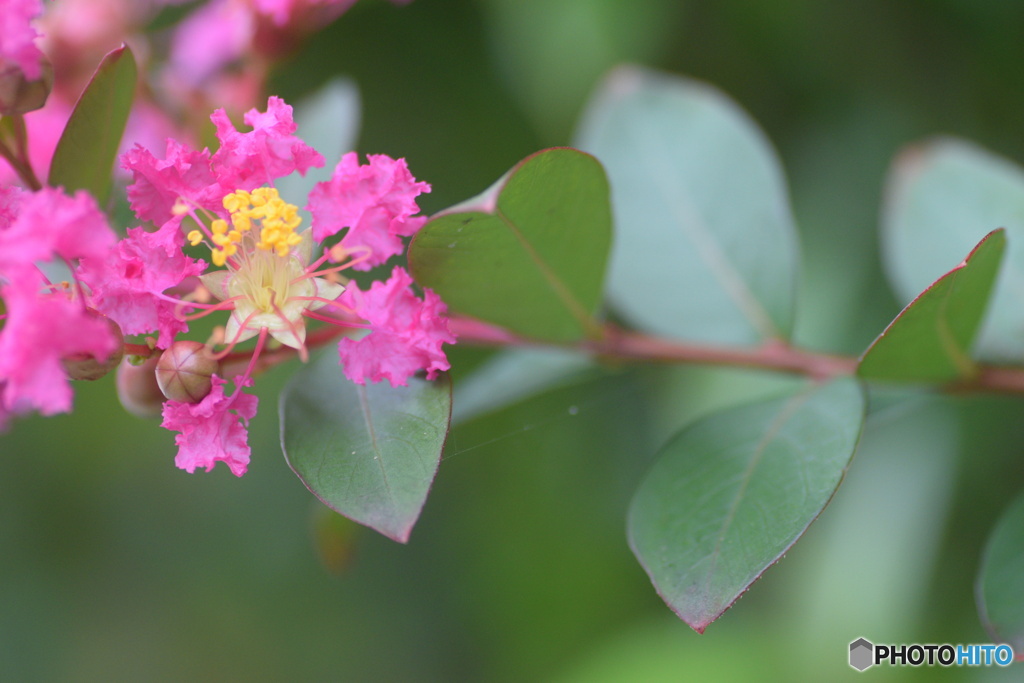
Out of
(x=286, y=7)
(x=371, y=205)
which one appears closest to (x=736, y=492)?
(x=371, y=205)

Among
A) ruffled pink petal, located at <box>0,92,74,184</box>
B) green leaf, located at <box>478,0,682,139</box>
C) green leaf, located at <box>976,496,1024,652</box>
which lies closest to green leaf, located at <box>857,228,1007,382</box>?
green leaf, located at <box>976,496,1024,652</box>

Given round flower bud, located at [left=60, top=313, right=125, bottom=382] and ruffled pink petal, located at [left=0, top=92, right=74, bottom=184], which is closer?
round flower bud, located at [left=60, top=313, right=125, bottom=382]

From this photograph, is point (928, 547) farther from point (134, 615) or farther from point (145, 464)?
point (134, 615)

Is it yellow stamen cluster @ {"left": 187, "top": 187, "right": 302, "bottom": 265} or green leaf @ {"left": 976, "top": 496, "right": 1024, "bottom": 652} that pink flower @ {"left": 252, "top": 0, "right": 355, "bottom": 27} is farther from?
green leaf @ {"left": 976, "top": 496, "right": 1024, "bottom": 652}

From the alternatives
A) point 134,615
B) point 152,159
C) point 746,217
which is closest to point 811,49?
point 746,217

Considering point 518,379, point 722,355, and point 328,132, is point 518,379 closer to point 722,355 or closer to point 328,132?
point 722,355

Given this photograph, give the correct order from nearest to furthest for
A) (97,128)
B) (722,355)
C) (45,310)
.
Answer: (45,310) → (97,128) → (722,355)
